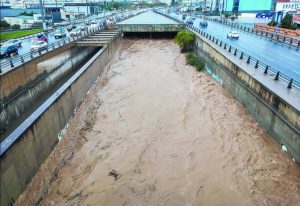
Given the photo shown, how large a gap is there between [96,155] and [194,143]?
608cm

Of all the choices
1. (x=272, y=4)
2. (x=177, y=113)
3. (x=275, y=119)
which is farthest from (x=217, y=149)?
(x=272, y=4)

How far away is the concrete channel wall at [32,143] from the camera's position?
1264 centimetres

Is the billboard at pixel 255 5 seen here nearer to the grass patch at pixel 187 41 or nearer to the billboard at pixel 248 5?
the billboard at pixel 248 5

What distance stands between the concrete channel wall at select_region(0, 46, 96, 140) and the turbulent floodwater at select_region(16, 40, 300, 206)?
4726 mm

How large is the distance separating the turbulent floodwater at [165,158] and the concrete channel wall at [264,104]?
64 cm

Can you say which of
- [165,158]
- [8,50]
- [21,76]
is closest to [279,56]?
[165,158]

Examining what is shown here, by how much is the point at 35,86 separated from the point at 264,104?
20237mm

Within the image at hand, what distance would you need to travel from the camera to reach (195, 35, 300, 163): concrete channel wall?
48.2 ft

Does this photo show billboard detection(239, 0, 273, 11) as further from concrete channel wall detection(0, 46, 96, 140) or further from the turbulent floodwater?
the turbulent floodwater

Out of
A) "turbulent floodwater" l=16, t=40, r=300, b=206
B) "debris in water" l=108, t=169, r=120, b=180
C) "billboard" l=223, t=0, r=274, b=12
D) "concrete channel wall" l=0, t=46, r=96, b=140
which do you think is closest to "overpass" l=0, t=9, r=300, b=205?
"concrete channel wall" l=0, t=46, r=96, b=140

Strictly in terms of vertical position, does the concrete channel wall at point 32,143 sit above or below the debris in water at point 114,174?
above

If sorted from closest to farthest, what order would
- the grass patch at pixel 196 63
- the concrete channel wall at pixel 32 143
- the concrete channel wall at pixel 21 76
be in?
the concrete channel wall at pixel 32 143 < the concrete channel wall at pixel 21 76 < the grass patch at pixel 196 63

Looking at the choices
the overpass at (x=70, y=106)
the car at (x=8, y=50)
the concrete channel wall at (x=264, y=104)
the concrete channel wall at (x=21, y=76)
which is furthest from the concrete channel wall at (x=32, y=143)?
the car at (x=8, y=50)

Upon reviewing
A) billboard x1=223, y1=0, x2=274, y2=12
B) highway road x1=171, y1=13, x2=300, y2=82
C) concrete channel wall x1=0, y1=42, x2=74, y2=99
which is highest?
billboard x1=223, y1=0, x2=274, y2=12
